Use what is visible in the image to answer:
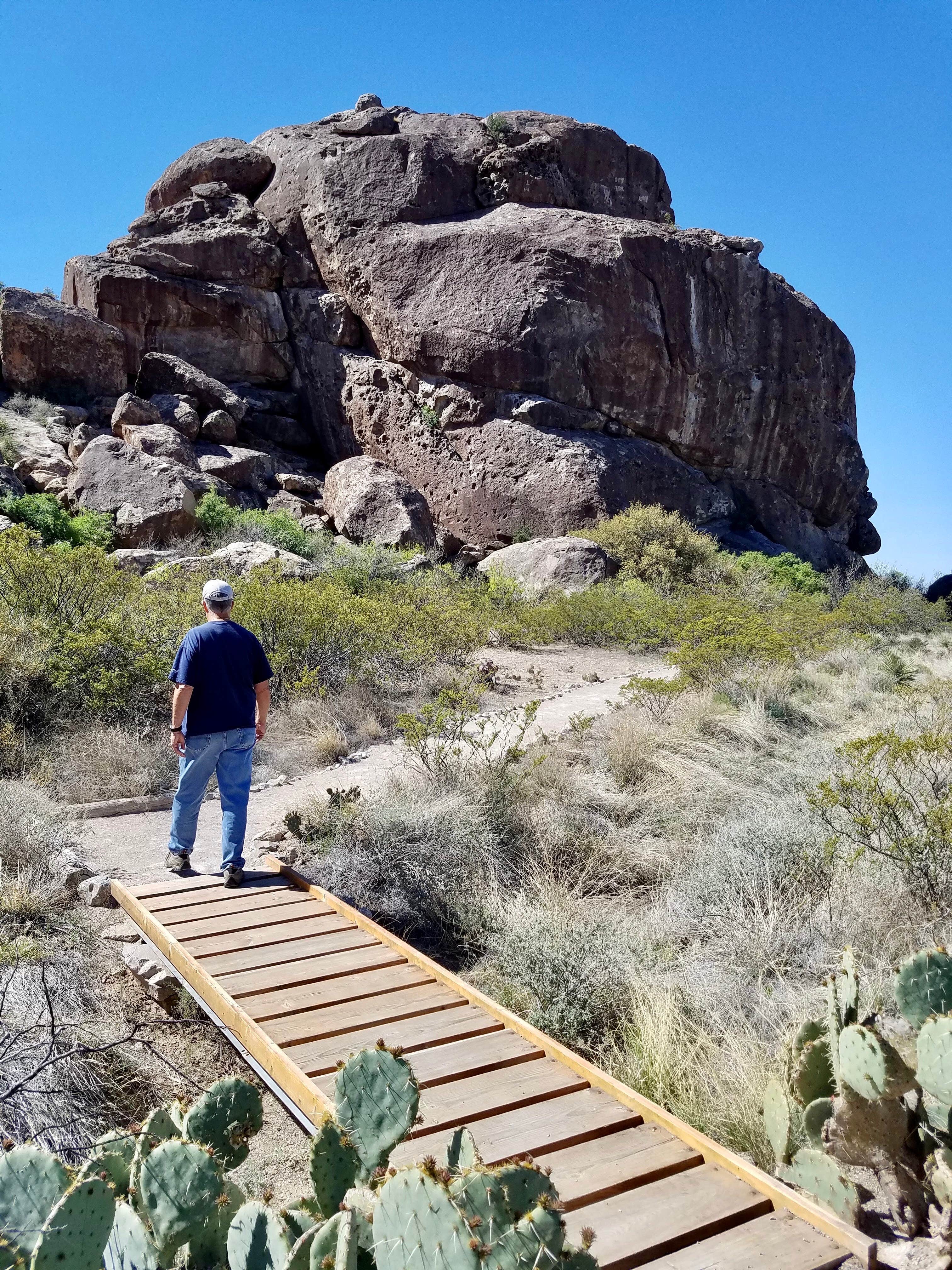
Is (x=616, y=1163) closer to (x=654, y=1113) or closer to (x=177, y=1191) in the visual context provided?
(x=654, y=1113)

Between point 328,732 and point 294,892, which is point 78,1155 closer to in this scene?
point 294,892

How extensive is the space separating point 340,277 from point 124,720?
19.8 meters

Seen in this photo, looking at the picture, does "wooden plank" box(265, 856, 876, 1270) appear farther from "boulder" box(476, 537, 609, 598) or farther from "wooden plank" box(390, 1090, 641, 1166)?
"boulder" box(476, 537, 609, 598)

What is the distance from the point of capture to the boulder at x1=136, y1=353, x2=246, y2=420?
22969 mm

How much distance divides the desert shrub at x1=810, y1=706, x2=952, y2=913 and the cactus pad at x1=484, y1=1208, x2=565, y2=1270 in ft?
A: 12.1

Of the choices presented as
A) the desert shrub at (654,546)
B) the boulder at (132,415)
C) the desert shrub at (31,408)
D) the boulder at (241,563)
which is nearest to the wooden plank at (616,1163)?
the boulder at (241,563)

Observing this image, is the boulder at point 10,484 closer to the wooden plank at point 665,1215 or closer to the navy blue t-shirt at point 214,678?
the navy blue t-shirt at point 214,678

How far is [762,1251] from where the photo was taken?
2.58 metres

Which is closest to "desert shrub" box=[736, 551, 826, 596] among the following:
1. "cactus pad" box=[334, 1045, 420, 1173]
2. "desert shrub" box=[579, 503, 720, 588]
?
"desert shrub" box=[579, 503, 720, 588]

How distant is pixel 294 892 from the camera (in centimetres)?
527

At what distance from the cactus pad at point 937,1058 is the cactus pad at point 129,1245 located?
2.10m

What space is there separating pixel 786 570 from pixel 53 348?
60.9 ft

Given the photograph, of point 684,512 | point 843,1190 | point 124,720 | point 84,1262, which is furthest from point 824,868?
point 684,512

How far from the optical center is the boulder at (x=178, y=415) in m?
21.6
